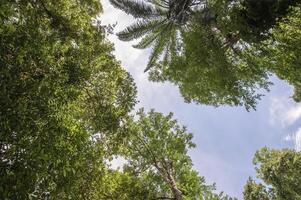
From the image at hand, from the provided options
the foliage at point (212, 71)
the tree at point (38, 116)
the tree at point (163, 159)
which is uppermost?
the foliage at point (212, 71)

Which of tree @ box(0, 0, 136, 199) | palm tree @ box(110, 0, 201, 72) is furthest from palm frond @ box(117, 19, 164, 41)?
tree @ box(0, 0, 136, 199)

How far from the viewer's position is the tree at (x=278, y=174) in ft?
94.7

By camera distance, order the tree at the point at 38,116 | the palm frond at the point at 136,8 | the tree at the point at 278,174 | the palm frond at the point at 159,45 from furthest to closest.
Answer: the tree at the point at 278,174
the palm frond at the point at 159,45
the palm frond at the point at 136,8
the tree at the point at 38,116

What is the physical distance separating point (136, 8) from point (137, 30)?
107cm

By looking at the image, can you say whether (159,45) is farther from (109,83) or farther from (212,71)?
(109,83)

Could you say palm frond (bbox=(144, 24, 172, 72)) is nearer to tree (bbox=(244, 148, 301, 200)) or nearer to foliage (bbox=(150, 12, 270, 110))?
foliage (bbox=(150, 12, 270, 110))

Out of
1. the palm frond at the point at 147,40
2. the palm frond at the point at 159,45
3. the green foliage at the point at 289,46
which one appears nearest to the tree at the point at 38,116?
the green foliage at the point at 289,46

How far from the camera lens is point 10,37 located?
6840mm

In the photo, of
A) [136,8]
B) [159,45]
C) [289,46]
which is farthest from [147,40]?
[289,46]

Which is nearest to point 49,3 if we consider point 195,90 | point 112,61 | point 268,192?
point 112,61

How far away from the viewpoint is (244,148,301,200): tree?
2887 centimetres

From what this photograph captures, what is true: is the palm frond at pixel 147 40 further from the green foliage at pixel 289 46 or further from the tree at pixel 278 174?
the tree at pixel 278 174

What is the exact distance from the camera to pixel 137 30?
18531 mm

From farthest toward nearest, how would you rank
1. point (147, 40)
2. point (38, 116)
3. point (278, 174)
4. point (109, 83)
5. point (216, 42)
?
point (278, 174) < point (147, 40) < point (216, 42) < point (109, 83) < point (38, 116)
